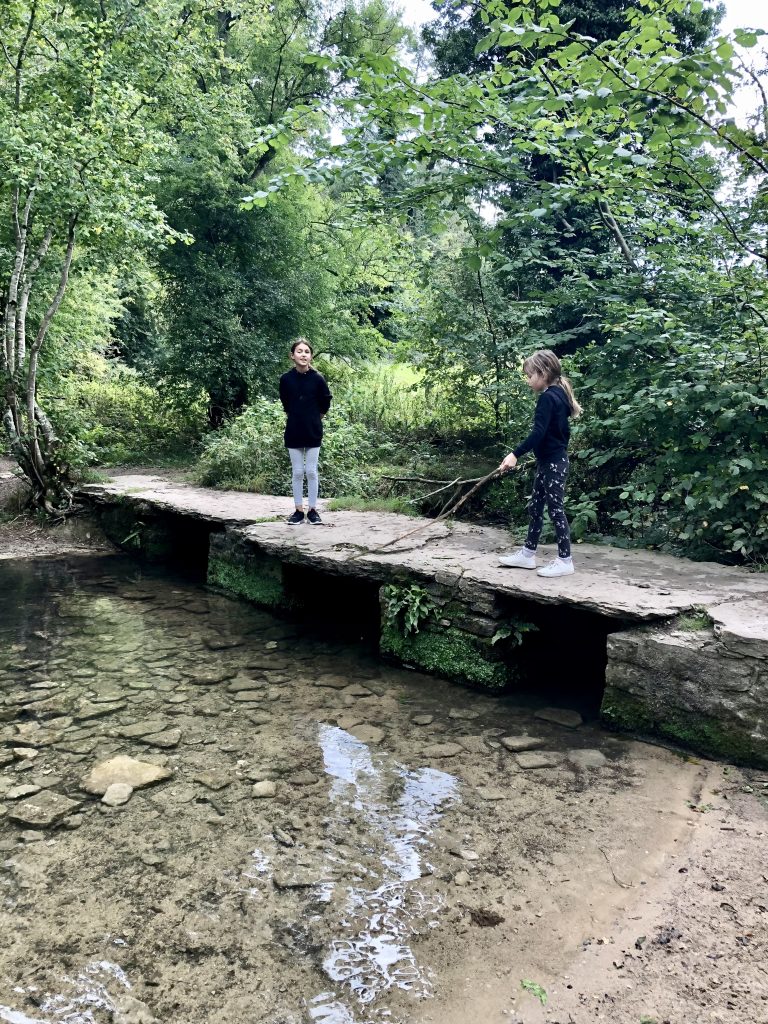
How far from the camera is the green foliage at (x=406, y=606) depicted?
217 inches

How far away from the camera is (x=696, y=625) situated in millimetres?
4324

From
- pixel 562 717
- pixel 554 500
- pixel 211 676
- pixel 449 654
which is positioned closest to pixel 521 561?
pixel 554 500

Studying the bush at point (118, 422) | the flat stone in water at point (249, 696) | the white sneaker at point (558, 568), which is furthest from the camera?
the bush at point (118, 422)

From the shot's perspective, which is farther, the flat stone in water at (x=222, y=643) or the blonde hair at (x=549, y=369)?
the flat stone in water at (x=222, y=643)

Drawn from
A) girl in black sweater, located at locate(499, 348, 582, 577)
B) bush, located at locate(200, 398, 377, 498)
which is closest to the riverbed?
girl in black sweater, located at locate(499, 348, 582, 577)

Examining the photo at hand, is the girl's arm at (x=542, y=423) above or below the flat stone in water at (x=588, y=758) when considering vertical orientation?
above

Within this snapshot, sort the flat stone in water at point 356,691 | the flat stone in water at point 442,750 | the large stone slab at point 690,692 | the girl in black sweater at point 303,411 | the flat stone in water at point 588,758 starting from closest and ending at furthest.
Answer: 1. the large stone slab at point 690,692
2. the flat stone in water at point 588,758
3. the flat stone in water at point 442,750
4. the flat stone in water at point 356,691
5. the girl in black sweater at point 303,411

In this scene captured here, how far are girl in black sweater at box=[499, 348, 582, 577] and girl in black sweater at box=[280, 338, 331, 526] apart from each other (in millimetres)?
2640

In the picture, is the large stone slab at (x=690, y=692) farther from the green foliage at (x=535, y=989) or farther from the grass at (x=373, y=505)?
the grass at (x=373, y=505)

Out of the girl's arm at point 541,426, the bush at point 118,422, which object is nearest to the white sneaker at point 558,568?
the girl's arm at point 541,426

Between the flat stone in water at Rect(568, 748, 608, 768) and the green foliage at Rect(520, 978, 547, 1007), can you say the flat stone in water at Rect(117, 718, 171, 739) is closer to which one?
the flat stone in water at Rect(568, 748, 608, 768)

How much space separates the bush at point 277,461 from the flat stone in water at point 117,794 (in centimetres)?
624

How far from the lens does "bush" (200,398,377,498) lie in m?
10.2

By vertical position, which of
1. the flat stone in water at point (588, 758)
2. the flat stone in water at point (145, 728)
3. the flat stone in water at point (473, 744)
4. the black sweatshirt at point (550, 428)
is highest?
the black sweatshirt at point (550, 428)
